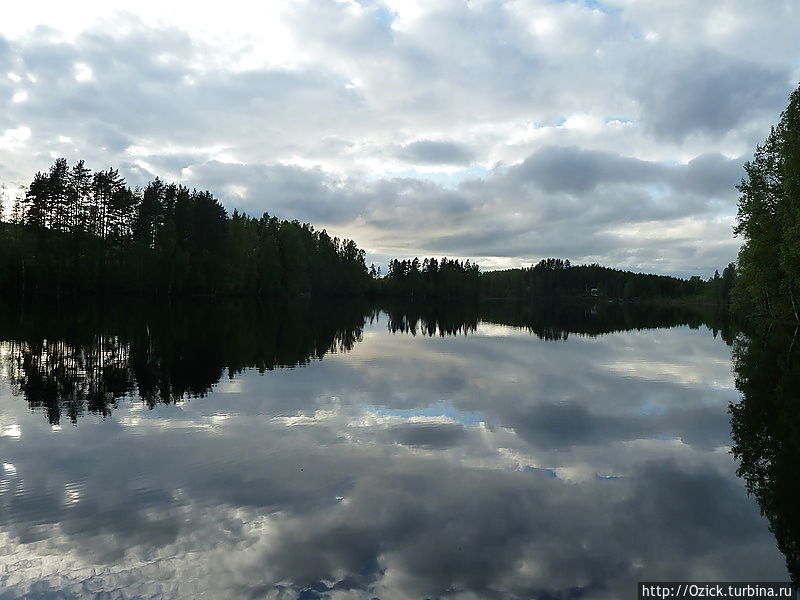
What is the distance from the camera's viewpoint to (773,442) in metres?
13.1

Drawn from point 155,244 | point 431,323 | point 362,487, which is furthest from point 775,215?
point 155,244

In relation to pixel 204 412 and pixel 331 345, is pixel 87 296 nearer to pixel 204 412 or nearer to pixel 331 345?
pixel 331 345

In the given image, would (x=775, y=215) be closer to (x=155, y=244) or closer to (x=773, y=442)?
(x=773, y=442)

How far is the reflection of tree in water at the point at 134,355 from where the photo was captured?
56.7ft

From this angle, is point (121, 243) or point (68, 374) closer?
point (68, 374)

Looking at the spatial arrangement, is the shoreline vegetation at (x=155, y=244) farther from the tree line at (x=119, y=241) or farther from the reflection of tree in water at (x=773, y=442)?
the reflection of tree in water at (x=773, y=442)

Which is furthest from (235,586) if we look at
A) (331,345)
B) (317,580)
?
(331,345)

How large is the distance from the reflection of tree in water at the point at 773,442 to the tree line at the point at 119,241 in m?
83.5

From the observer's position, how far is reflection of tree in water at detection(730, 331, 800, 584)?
8727mm

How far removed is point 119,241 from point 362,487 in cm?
9154

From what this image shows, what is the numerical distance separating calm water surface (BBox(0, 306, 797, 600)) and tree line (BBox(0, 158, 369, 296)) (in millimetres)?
65526

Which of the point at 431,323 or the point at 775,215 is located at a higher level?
the point at 775,215

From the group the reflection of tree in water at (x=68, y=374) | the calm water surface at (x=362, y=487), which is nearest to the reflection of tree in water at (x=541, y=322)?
the reflection of tree in water at (x=68, y=374)

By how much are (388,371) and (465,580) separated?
1786cm
